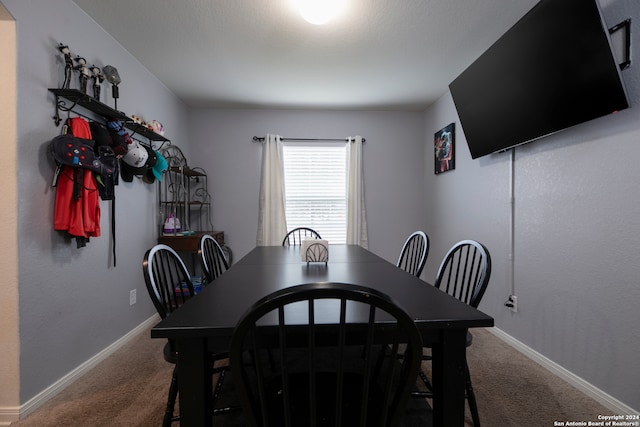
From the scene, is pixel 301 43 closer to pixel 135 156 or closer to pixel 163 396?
pixel 135 156

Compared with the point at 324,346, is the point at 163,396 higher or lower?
lower

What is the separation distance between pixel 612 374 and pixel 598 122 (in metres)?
1.39

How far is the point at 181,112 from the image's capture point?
3.44 metres

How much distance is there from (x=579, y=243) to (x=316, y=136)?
2876 millimetres

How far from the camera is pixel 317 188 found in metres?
3.83

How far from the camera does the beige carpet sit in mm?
1468

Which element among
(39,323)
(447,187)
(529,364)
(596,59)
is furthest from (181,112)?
(529,364)

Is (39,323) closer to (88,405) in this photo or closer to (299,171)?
(88,405)

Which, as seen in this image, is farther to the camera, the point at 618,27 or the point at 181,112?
the point at 181,112

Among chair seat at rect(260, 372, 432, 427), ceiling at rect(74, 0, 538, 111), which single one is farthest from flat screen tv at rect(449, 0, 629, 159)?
chair seat at rect(260, 372, 432, 427)

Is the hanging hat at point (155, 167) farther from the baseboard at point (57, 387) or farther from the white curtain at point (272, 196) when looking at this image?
the baseboard at point (57, 387)

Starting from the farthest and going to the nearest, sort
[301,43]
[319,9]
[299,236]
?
[299,236], [301,43], [319,9]

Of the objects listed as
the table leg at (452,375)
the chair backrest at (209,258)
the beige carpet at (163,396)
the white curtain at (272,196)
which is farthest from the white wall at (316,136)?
the table leg at (452,375)

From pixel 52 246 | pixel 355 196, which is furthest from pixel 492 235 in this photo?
pixel 52 246
